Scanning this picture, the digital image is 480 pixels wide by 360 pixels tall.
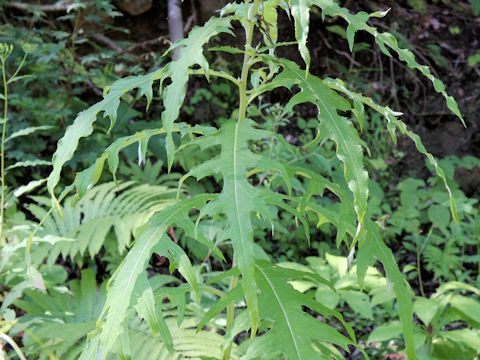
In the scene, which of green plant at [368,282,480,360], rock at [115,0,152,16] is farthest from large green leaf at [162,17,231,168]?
rock at [115,0,152,16]

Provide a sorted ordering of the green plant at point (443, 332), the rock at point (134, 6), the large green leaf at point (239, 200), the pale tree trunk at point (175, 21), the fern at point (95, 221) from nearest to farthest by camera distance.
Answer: the large green leaf at point (239, 200) < the green plant at point (443, 332) < the fern at point (95, 221) < the pale tree trunk at point (175, 21) < the rock at point (134, 6)

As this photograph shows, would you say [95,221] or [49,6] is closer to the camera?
[95,221]

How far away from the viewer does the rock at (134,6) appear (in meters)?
4.12

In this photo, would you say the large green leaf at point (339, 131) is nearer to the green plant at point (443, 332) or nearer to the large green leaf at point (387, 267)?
the large green leaf at point (387, 267)

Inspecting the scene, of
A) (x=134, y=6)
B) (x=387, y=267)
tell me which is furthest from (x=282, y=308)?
(x=134, y=6)

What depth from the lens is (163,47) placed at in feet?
14.0

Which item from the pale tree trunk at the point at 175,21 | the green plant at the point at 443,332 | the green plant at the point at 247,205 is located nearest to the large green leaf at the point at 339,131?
the green plant at the point at 247,205

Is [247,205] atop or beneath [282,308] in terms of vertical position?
atop

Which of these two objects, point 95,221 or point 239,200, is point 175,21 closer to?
point 95,221

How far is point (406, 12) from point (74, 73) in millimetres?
3095

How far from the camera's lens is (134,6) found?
164 inches

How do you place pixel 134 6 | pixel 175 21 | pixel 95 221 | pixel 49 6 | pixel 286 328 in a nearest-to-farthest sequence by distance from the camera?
pixel 286 328
pixel 95 221
pixel 49 6
pixel 175 21
pixel 134 6

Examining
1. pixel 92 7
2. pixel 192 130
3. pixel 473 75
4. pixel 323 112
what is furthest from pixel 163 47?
pixel 323 112

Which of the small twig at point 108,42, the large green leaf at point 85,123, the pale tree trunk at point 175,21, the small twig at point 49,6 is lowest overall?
the large green leaf at point 85,123
